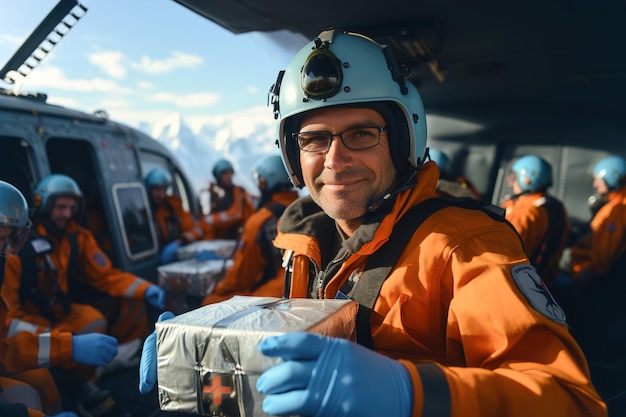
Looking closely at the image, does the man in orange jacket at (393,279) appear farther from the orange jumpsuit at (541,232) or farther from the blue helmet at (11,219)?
the orange jumpsuit at (541,232)

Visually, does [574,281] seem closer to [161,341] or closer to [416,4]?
[416,4]

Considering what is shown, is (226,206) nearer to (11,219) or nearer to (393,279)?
(11,219)

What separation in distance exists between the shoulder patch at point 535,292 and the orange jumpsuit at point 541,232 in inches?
131

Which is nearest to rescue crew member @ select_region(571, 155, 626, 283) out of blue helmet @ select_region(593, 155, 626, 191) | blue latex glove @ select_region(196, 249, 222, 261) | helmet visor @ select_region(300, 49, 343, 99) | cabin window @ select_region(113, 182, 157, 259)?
blue helmet @ select_region(593, 155, 626, 191)

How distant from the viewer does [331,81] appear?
150 cm

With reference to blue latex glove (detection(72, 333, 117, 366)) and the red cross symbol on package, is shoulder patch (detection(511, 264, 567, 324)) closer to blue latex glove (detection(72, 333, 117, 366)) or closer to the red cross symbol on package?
the red cross symbol on package

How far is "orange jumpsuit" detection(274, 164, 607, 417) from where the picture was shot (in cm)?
96

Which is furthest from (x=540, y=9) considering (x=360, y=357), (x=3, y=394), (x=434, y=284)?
(x=3, y=394)

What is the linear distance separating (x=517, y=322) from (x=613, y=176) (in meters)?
4.98

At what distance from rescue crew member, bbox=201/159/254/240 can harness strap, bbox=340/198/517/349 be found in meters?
5.59

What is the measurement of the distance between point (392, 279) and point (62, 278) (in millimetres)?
3598

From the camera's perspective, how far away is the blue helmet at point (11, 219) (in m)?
2.69

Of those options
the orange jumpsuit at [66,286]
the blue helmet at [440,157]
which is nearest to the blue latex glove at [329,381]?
the orange jumpsuit at [66,286]

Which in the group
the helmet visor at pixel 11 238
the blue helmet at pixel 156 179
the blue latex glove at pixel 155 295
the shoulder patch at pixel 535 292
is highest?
the blue helmet at pixel 156 179
